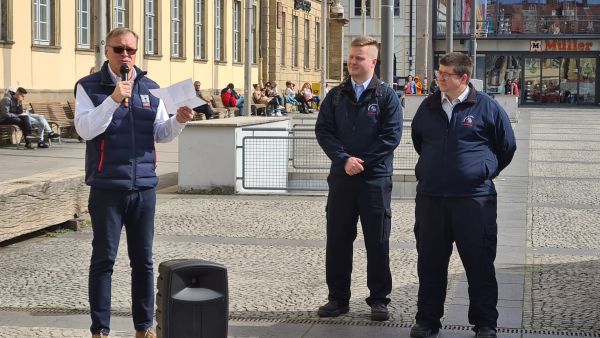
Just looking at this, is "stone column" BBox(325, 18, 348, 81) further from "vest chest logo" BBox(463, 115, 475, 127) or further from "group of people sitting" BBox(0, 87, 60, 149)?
"vest chest logo" BBox(463, 115, 475, 127)

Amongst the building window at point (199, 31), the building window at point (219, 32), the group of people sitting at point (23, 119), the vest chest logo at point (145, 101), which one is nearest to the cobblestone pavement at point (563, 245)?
the vest chest logo at point (145, 101)

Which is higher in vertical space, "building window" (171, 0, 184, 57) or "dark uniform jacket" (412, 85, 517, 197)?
"building window" (171, 0, 184, 57)

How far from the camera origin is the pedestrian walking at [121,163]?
19.9 ft

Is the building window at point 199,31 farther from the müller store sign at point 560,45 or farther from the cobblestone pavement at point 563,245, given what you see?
the müller store sign at point 560,45

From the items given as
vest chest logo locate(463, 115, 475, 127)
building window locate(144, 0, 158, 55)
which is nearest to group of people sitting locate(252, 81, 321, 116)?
building window locate(144, 0, 158, 55)

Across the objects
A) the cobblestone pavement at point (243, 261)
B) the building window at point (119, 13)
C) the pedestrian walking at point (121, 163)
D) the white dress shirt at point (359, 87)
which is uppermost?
the building window at point (119, 13)

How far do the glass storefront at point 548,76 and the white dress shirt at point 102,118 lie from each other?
205ft

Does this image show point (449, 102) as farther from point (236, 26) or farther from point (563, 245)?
point (236, 26)

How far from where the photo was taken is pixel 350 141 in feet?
23.7

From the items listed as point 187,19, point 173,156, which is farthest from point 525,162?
point 187,19

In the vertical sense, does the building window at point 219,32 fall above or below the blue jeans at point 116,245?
above

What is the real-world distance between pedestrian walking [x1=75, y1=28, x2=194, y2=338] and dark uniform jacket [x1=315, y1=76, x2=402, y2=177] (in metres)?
1.37

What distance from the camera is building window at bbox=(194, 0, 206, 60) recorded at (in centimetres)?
3831

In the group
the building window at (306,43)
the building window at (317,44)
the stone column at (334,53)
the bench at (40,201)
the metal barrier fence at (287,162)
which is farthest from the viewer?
the stone column at (334,53)
